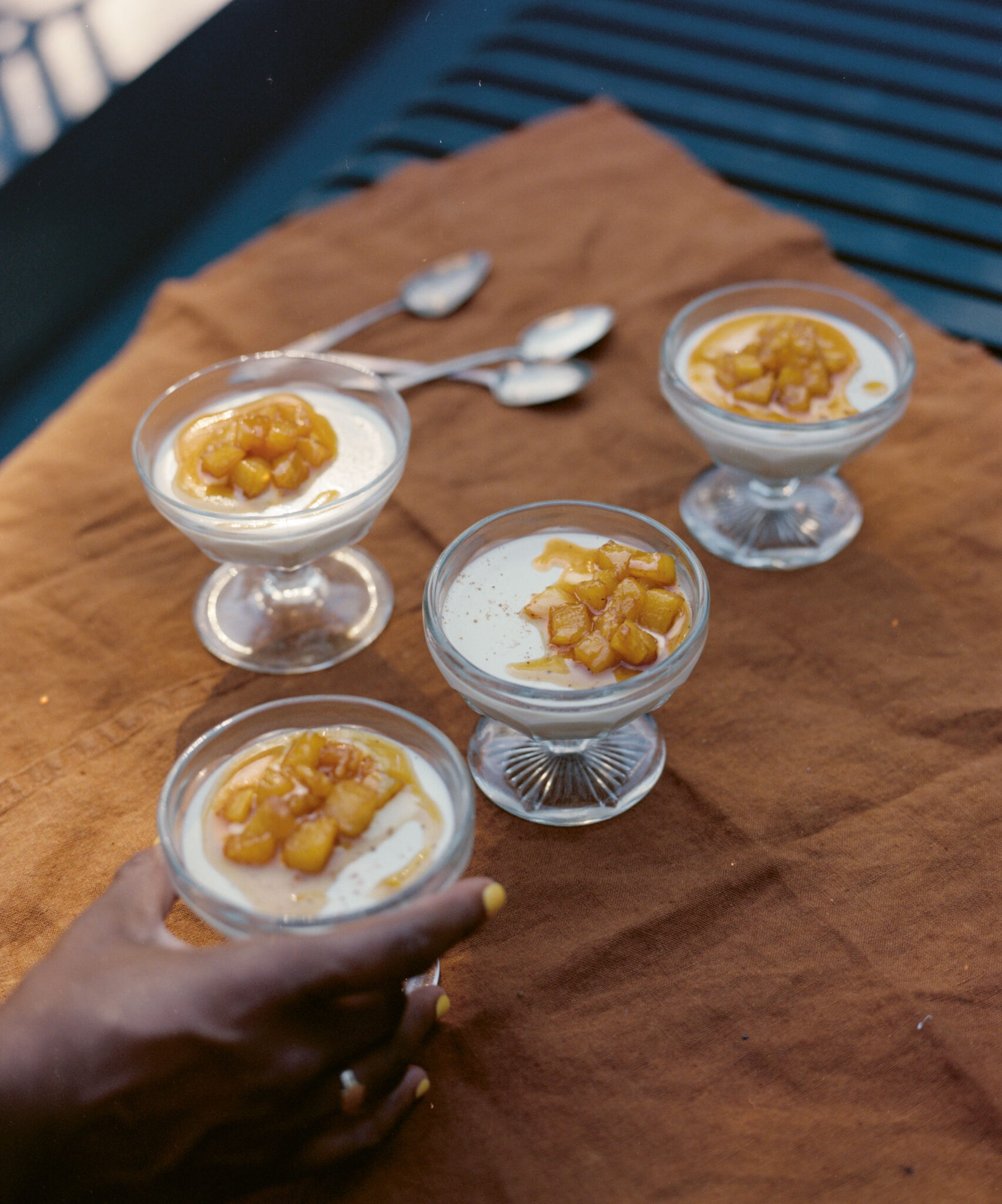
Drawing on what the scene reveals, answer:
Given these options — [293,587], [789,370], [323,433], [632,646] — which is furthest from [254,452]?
[789,370]

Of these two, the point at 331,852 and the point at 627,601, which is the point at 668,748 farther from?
the point at 331,852

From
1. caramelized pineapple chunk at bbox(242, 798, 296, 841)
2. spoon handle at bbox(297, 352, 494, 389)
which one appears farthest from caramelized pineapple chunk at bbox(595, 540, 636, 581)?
spoon handle at bbox(297, 352, 494, 389)

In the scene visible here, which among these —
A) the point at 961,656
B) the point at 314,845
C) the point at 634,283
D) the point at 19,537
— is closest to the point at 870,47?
the point at 634,283

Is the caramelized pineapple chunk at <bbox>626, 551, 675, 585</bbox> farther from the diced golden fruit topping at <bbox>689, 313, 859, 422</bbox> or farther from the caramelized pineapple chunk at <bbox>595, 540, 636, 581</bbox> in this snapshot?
the diced golden fruit topping at <bbox>689, 313, 859, 422</bbox>

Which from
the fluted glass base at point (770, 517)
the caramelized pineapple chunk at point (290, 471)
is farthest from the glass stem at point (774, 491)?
the caramelized pineapple chunk at point (290, 471)

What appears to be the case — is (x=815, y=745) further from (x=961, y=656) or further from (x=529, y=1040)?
(x=529, y=1040)

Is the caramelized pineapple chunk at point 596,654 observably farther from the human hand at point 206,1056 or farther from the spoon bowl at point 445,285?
the spoon bowl at point 445,285
